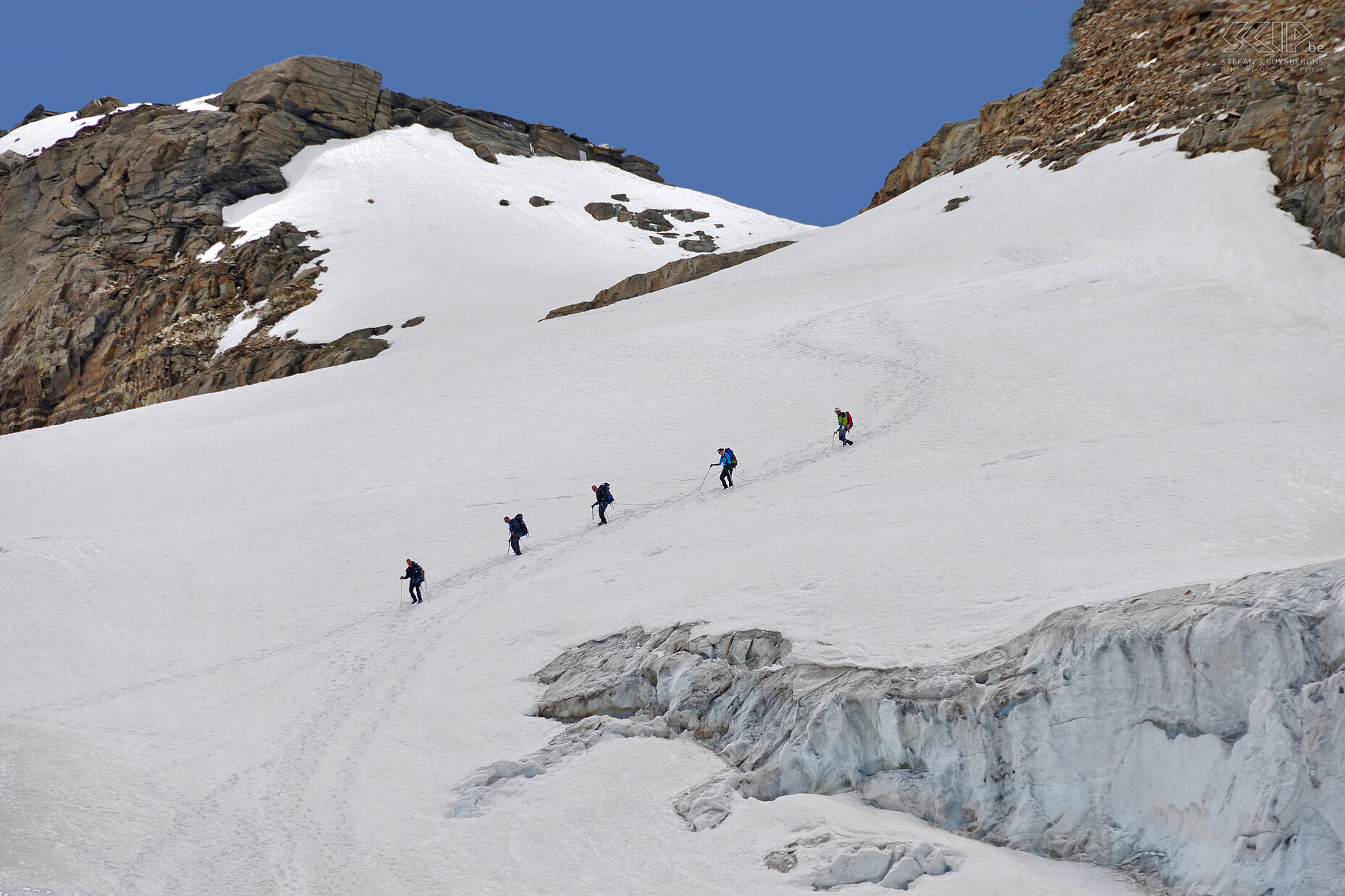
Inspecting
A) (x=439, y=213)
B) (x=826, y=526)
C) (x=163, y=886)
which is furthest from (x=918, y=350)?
(x=439, y=213)

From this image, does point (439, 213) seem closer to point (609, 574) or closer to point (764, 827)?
point (609, 574)

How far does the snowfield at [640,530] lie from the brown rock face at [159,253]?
20818 millimetres

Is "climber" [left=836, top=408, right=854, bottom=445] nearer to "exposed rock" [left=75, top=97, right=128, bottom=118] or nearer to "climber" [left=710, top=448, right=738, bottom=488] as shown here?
"climber" [left=710, top=448, right=738, bottom=488]

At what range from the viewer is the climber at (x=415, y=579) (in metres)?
19.2

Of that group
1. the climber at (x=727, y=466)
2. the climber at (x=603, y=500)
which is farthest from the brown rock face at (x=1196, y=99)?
the climber at (x=603, y=500)

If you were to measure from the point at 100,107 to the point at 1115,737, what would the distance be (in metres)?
106

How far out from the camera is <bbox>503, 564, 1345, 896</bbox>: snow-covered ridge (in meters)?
7.30

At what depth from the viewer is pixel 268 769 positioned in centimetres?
1285

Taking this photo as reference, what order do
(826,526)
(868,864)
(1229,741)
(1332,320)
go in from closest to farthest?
(1229,741) < (868,864) < (826,526) < (1332,320)

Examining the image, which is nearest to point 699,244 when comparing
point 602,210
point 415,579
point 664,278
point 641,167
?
point 602,210

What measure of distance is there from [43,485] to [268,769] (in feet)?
77.4

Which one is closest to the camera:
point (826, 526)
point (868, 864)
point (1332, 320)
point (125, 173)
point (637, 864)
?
point (868, 864)

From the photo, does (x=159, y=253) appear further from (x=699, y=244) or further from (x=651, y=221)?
(x=699, y=244)

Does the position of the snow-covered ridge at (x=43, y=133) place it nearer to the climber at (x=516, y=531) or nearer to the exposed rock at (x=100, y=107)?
the exposed rock at (x=100, y=107)
